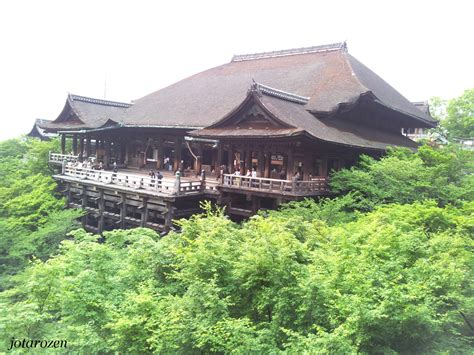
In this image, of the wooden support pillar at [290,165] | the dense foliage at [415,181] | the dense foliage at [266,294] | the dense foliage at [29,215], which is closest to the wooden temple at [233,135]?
the wooden support pillar at [290,165]

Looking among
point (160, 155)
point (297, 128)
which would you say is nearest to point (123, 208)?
point (160, 155)

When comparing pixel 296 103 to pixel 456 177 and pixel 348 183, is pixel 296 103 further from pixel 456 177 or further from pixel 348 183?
pixel 456 177

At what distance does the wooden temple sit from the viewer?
1831 cm

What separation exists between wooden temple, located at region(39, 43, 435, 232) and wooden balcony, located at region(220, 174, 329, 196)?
0.18 feet

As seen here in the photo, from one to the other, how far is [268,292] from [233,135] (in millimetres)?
10824

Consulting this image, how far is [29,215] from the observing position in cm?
2202

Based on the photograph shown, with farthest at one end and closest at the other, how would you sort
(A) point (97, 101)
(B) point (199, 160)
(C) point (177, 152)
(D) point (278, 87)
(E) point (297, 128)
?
(A) point (97, 101)
(D) point (278, 87)
(C) point (177, 152)
(B) point (199, 160)
(E) point (297, 128)

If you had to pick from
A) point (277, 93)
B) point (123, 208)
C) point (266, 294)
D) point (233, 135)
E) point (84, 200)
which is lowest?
point (84, 200)

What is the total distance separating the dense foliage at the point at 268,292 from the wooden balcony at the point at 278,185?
414 centimetres

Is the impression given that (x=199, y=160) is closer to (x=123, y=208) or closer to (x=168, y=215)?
(x=123, y=208)

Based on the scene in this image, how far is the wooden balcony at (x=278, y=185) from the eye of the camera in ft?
54.2

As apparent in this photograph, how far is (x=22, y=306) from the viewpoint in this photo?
30.2 feet

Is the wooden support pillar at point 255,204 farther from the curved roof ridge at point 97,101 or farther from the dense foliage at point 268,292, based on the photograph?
the curved roof ridge at point 97,101

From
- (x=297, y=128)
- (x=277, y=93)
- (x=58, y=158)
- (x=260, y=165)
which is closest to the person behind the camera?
(x=297, y=128)
